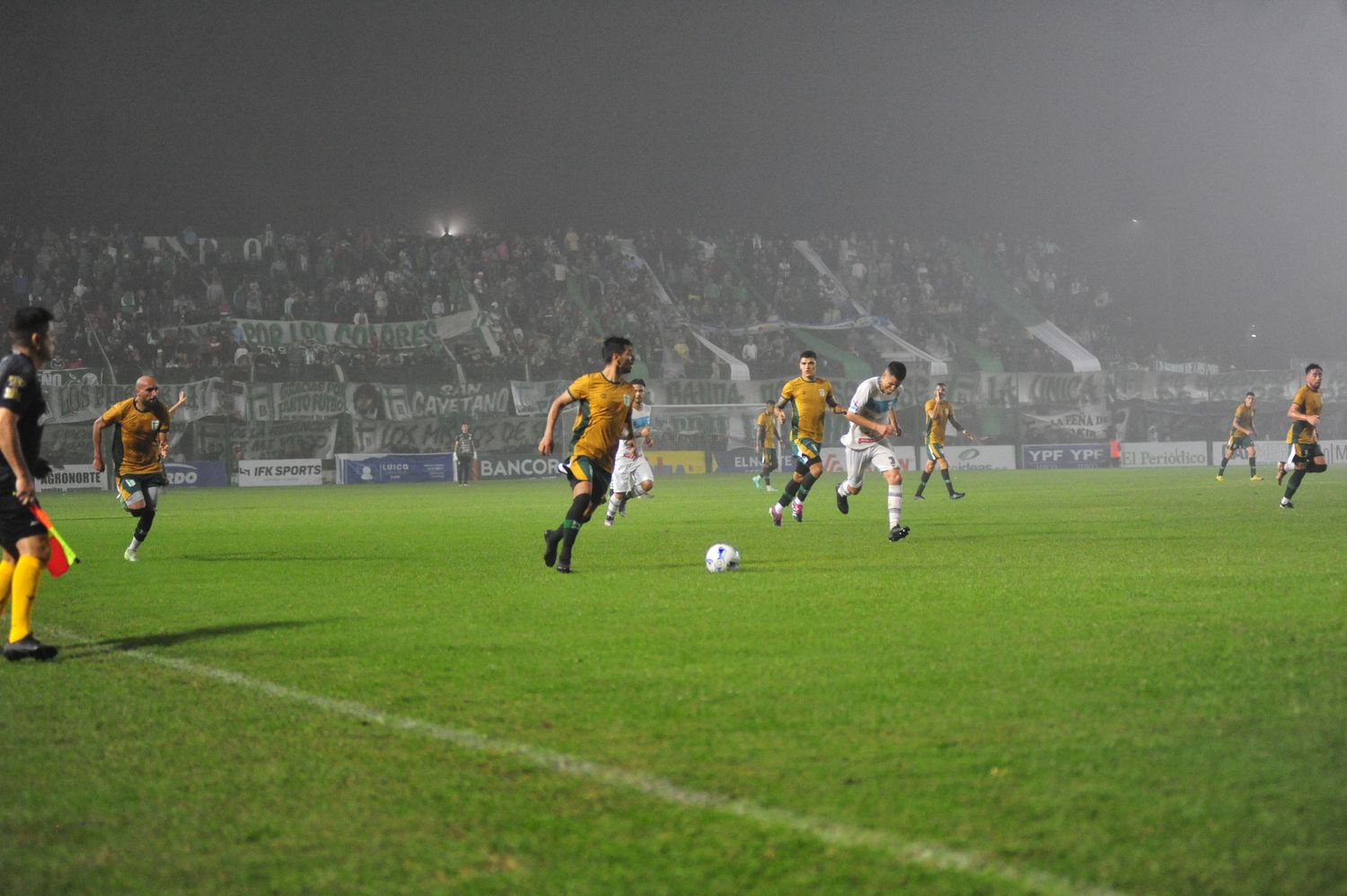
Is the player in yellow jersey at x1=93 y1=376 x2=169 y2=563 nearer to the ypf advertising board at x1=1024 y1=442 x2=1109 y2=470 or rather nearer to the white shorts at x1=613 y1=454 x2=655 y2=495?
the white shorts at x1=613 y1=454 x2=655 y2=495

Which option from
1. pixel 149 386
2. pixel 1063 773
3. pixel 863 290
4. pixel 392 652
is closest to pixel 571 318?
pixel 863 290

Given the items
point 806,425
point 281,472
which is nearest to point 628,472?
point 806,425

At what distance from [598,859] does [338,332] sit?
45.9 meters

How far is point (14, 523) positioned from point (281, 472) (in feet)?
117

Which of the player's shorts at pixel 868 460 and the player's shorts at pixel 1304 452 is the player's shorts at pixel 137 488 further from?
the player's shorts at pixel 1304 452

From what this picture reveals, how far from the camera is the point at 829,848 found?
3.55 m

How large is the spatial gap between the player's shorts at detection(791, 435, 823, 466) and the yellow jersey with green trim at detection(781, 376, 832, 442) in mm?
66

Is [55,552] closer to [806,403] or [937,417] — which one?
[806,403]

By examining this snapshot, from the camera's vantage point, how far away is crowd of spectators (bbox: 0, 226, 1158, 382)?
4525 centimetres

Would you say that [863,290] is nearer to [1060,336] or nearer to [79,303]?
[1060,336]

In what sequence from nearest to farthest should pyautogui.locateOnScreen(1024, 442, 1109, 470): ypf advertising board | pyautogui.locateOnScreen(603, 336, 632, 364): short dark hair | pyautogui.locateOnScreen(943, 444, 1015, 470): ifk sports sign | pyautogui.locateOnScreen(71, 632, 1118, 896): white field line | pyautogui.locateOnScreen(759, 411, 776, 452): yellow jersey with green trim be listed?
pyautogui.locateOnScreen(71, 632, 1118, 896): white field line
pyautogui.locateOnScreen(603, 336, 632, 364): short dark hair
pyautogui.locateOnScreen(759, 411, 776, 452): yellow jersey with green trim
pyautogui.locateOnScreen(943, 444, 1015, 470): ifk sports sign
pyautogui.locateOnScreen(1024, 442, 1109, 470): ypf advertising board

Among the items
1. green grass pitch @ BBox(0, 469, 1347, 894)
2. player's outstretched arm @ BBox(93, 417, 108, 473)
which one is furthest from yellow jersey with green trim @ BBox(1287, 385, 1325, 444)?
player's outstretched arm @ BBox(93, 417, 108, 473)

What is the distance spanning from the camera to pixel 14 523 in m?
7.73

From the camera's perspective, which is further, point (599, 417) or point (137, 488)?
point (137, 488)
